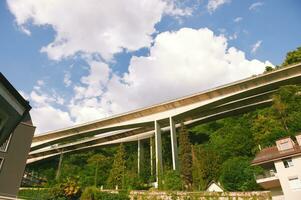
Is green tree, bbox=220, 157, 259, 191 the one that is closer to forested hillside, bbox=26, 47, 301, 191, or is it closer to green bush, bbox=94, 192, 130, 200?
forested hillside, bbox=26, 47, 301, 191

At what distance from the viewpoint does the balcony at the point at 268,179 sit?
23145 millimetres

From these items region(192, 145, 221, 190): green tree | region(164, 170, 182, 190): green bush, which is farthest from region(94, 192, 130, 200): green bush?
region(192, 145, 221, 190): green tree

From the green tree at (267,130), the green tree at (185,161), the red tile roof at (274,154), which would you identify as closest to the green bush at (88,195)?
the green tree at (185,161)

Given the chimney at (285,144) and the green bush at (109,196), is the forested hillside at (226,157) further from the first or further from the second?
the green bush at (109,196)

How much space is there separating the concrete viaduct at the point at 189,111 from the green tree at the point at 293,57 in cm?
867

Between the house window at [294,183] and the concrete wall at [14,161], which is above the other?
the concrete wall at [14,161]

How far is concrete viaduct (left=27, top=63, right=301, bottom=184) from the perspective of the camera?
35.9 metres

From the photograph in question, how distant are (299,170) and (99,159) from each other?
36108 millimetres

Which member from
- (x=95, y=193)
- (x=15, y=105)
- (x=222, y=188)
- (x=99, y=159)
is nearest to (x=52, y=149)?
(x=99, y=159)

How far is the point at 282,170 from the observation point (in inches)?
888

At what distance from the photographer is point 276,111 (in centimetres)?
3575

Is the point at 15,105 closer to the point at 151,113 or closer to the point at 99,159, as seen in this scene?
the point at 151,113

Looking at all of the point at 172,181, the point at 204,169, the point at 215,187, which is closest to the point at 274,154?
the point at 215,187

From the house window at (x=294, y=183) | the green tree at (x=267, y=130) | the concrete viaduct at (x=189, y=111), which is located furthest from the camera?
the concrete viaduct at (x=189, y=111)
